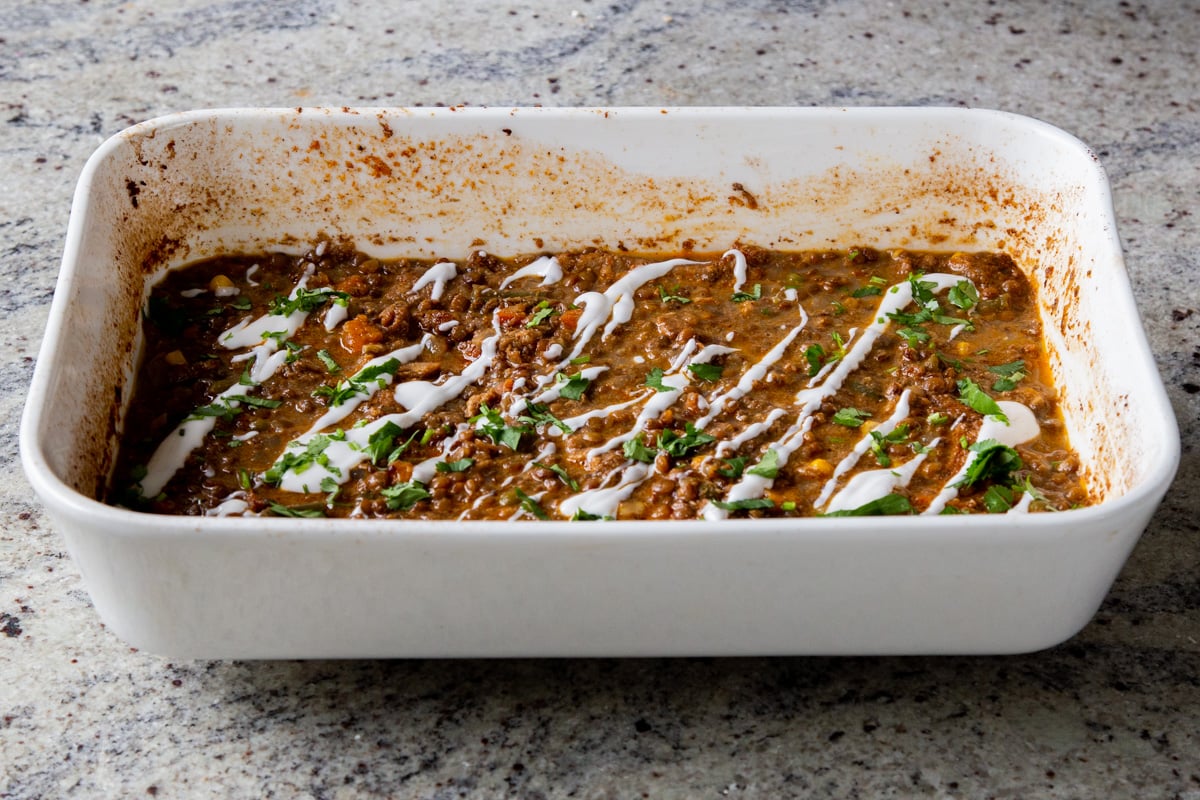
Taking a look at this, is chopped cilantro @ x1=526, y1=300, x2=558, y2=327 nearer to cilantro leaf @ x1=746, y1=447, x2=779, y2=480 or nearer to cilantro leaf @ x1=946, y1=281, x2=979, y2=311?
cilantro leaf @ x1=746, y1=447, x2=779, y2=480

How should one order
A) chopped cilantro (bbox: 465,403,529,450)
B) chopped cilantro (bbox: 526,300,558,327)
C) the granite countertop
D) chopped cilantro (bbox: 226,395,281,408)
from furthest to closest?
chopped cilantro (bbox: 526,300,558,327)
chopped cilantro (bbox: 226,395,281,408)
chopped cilantro (bbox: 465,403,529,450)
the granite countertop

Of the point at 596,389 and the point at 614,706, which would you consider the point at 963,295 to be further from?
the point at 614,706

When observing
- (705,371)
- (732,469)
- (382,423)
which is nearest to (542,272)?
(705,371)

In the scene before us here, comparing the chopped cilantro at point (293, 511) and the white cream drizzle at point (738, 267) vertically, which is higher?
the white cream drizzle at point (738, 267)

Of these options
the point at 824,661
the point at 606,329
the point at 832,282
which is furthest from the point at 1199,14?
the point at 824,661

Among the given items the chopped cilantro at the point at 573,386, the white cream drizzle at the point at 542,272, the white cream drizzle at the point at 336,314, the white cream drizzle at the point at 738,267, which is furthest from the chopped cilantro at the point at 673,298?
the white cream drizzle at the point at 336,314

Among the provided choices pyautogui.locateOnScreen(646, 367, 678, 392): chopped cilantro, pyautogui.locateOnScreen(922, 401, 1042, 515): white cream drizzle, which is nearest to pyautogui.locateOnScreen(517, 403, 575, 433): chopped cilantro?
pyautogui.locateOnScreen(646, 367, 678, 392): chopped cilantro

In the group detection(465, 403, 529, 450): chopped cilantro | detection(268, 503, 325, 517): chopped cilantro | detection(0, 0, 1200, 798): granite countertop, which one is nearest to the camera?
detection(0, 0, 1200, 798): granite countertop

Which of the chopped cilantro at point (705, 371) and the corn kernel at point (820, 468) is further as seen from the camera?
the chopped cilantro at point (705, 371)

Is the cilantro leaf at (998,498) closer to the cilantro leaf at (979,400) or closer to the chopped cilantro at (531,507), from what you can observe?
the cilantro leaf at (979,400)
